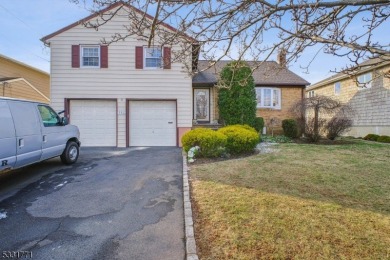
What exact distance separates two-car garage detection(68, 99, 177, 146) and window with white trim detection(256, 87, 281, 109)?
22.1 ft

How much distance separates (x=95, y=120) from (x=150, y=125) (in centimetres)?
275

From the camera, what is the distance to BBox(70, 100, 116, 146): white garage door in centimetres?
1273

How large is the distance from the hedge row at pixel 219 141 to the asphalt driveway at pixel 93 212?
1.26 metres

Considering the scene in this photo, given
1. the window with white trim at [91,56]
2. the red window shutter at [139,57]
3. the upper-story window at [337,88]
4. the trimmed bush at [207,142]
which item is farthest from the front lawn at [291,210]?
the upper-story window at [337,88]

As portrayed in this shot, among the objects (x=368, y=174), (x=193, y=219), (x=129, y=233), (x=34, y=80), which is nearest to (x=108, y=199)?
(x=129, y=233)

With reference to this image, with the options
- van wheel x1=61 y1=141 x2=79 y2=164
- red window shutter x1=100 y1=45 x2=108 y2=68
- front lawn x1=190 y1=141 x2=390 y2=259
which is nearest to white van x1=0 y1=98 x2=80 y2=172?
van wheel x1=61 y1=141 x2=79 y2=164

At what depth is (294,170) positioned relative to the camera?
23.2 ft

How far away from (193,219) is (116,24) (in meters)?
11.5

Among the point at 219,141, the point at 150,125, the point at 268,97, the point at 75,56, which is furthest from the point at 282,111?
the point at 75,56

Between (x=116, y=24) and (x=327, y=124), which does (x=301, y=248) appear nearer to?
(x=327, y=124)

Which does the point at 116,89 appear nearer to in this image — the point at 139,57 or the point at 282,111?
the point at 139,57

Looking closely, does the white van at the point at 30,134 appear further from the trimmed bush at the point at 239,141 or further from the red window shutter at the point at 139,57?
the red window shutter at the point at 139,57

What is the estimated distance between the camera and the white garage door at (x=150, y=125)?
12.9 metres

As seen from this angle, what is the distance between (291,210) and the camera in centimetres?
424
